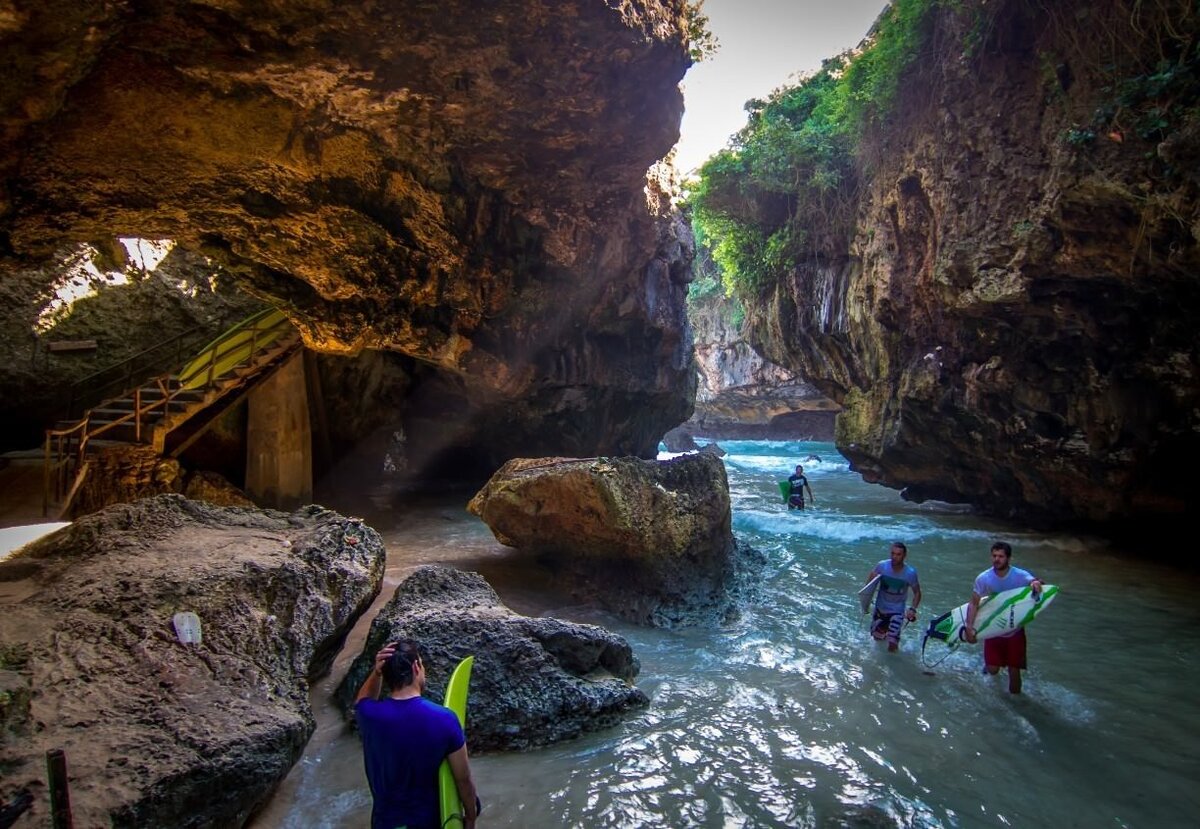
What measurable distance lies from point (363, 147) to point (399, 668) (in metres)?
7.38

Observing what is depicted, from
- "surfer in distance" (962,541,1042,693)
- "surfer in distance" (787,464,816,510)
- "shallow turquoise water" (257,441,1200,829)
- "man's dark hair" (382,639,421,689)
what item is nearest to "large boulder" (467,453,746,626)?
"shallow turquoise water" (257,441,1200,829)

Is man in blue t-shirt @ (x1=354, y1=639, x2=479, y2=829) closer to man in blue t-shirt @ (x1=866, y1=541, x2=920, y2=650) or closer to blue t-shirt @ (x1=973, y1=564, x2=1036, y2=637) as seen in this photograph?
blue t-shirt @ (x1=973, y1=564, x2=1036, y2=637)

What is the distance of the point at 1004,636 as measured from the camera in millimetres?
5613

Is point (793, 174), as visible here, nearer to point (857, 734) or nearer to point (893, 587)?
point (893, 587)

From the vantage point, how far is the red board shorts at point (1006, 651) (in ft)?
18.3

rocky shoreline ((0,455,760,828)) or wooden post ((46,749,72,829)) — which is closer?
wooden post ((46,749,72,829))

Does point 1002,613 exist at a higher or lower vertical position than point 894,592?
higher

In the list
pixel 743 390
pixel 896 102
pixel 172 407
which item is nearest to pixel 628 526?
pixel 172 407

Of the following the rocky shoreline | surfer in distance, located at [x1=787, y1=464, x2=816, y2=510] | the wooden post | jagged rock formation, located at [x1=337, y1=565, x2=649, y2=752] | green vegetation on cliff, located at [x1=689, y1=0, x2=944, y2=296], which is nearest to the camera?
the wooden post

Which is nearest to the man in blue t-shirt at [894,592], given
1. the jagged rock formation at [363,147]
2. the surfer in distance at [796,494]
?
the jagged rock formation at [363,147]

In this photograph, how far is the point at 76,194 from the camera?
6914 millimetres

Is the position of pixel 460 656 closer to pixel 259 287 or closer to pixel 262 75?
pixel 262 75

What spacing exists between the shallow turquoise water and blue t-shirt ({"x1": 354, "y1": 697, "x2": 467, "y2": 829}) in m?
1.23

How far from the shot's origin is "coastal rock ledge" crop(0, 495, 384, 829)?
107 inches
